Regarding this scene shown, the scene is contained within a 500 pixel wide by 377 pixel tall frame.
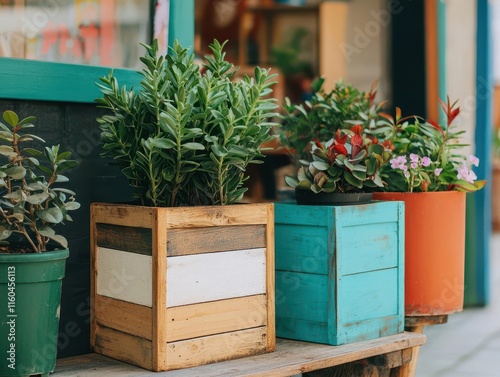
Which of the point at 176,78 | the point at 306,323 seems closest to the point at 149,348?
the point at 306,323

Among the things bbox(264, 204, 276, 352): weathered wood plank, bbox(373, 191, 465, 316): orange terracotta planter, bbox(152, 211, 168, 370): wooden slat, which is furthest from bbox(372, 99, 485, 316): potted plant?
bbox(152, 211, 168, 370): wooden slat

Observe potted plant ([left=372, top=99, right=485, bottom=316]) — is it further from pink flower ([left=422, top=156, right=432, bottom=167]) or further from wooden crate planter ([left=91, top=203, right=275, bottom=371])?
wooden crate planter ([left=91, top=203, right=275, bottom=371])

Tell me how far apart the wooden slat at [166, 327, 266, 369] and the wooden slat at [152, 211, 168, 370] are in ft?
0.07

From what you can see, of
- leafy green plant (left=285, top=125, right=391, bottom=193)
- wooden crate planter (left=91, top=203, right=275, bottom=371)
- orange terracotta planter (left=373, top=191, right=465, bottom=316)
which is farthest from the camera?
orange terracotta planter (left=373, top=191, right=465, bottom=316)

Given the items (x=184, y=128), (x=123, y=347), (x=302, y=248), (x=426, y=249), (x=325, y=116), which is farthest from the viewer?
(x=325, y=116)

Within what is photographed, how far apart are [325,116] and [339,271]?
0.66m

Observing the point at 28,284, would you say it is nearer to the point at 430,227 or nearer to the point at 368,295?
the point at 368,295

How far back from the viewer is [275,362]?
182cm

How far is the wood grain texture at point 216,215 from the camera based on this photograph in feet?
5.62

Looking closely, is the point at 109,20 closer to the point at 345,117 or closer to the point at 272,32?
the point at 345,117

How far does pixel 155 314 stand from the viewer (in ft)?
5.59

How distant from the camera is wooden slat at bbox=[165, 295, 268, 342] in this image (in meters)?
1.73

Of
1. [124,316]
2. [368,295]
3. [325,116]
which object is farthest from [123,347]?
[325,116]

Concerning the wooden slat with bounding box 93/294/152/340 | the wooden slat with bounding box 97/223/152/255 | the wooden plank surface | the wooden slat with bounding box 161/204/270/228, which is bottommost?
the wooden plank surface
